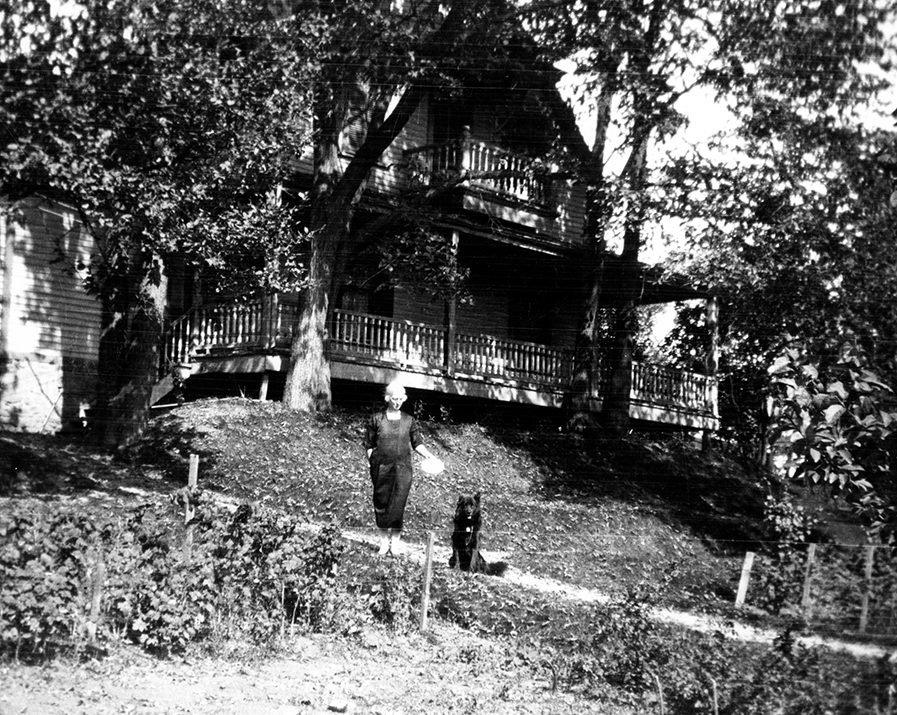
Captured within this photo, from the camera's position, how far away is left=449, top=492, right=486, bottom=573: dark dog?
1159 cm

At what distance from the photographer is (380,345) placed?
20.6 metres

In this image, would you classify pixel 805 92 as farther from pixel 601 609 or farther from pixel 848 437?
pixel 848 437

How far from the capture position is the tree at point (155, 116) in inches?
464

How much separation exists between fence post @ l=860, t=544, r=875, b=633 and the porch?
14.0 m

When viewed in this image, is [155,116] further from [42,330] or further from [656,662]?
[656,662]

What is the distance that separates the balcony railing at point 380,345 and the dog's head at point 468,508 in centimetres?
823

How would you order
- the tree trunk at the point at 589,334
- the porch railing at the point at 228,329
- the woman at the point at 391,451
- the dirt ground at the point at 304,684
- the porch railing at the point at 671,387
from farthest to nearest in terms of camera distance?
1. the porch railing at the point at 671,387
2. the tree trunk at the point at 589,334
3. the porch railing at the point at 228,329
4. the woman at the point at 391,451
5. the dirt ground at the point at 304,684

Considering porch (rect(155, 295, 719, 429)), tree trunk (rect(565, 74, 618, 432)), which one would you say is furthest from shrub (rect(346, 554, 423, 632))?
tree trunk (rect(565, 74, 618, 432))

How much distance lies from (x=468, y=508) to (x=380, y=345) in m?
9.36

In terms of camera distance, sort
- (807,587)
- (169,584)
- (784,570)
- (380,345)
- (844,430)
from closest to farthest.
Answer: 1. (844,430)
2. (807,587)
3. (169,584)
4. (784,570)
5. (380,345)

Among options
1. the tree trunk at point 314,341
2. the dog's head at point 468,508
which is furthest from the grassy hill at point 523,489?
the dog's head at point 468,508

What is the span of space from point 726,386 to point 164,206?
20097 millimetres

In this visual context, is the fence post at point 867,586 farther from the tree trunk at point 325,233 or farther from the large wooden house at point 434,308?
the tree trunk at point 325,233

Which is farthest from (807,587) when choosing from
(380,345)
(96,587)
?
(380,345)
